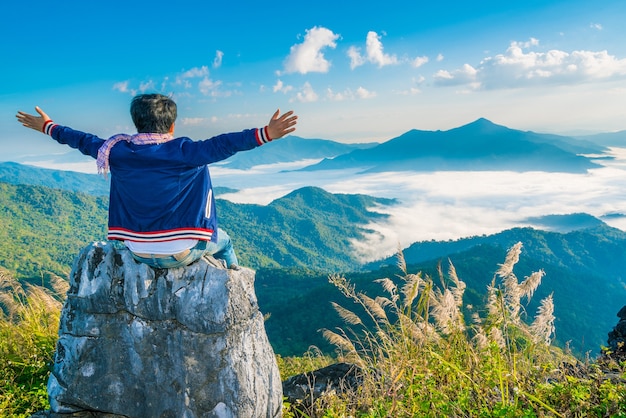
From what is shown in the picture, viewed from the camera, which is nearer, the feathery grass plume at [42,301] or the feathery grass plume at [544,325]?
the feathery grass plume at [544,325]

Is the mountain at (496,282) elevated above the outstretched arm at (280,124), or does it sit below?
below

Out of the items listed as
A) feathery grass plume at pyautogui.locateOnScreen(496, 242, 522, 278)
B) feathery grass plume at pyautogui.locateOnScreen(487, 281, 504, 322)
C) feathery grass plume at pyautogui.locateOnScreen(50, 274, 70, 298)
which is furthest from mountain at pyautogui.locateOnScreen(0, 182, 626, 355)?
feathery grass plume at pyautogui.locateOnScreen(50, 274, 70, 298)

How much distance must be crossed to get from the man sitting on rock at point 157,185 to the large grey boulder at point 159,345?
0.92 ft

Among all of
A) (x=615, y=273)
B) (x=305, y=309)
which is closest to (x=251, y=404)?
(x=305, y=309)

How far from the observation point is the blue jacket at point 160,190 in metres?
2.97

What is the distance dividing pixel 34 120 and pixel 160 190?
159 centimetres

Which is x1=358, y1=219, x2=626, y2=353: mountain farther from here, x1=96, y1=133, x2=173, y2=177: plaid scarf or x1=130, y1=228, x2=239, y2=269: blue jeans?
x1=96, y1=133, x2=173, y2=177: plaid scarf

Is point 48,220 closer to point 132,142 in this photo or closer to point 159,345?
point 159,345

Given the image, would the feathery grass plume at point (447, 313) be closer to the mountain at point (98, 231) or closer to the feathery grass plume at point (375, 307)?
the feathery grass plume at point (375, 307)

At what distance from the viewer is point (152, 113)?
3074mm

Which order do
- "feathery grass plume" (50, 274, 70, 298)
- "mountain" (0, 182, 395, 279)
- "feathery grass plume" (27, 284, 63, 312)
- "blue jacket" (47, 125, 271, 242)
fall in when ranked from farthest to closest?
"mountain" (0, 182, 395, 279) < "feathery grass plume" (27, 284, 63, 312) < "feathery grass plume" (50, 274, 70, 298) < "blue jacket" (47, 125, 271, 242)

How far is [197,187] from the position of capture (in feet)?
10.3

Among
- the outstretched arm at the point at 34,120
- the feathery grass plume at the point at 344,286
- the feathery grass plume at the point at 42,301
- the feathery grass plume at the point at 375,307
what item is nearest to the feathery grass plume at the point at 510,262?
the feathery grass plume at the point at 375,307

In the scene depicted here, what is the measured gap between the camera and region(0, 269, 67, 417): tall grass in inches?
155
